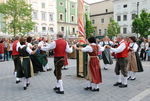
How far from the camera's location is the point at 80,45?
8.45 meters

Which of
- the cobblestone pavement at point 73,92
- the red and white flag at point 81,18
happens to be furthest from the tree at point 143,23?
the cobblestone pavement at point 73,92

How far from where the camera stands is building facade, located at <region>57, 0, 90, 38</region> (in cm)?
4916

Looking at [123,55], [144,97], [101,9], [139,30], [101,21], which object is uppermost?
[101,9]

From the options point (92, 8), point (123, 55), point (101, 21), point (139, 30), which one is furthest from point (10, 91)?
point (92, 8)

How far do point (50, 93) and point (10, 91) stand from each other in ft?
4.40

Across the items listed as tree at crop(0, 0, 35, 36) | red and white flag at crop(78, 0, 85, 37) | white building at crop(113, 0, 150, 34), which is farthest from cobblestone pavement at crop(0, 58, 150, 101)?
white building at crop(113, 0, 150, 34)

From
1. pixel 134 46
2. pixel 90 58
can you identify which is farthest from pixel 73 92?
pixel 134 46

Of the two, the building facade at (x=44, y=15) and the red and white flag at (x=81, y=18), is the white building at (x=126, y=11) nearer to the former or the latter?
the building facade at (x=44, y=15)

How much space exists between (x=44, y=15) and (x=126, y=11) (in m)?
→ 18.8

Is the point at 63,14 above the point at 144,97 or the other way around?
above

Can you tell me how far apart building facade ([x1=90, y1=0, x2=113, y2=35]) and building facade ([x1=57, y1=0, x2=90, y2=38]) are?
7461mm

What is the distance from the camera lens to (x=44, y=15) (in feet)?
148

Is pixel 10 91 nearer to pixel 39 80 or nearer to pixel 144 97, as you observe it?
pixel 39 80

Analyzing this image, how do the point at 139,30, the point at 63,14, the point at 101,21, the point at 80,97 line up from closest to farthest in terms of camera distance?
the point at 80,97, the point at 139,30, the point at 63,14, the point at 101,21
